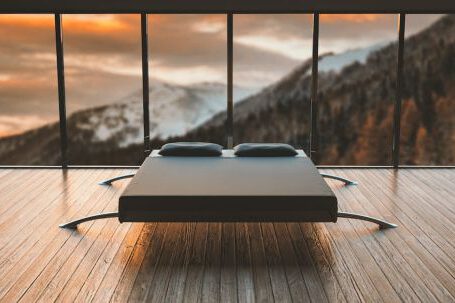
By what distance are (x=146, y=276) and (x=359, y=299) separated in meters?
1.17

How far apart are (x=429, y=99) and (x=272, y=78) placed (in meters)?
1.69

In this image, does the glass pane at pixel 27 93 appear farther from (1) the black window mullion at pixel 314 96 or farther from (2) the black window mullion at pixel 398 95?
(2) the black window mullion at pixel 398 95

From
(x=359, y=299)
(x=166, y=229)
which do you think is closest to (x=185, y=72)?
(x=166, y=229)

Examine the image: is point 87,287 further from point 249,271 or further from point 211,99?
point 211,99

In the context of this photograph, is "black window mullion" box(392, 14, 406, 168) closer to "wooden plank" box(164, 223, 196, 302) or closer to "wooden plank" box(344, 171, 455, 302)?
"wooden plank" box(344, 171, 455, 302)

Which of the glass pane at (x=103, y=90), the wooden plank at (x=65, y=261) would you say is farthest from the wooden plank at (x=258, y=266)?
the glass pane at (x=103, y=90)

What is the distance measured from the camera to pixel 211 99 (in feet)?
20.0

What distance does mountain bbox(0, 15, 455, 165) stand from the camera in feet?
19.8

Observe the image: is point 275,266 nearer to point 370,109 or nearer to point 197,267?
point 197,267

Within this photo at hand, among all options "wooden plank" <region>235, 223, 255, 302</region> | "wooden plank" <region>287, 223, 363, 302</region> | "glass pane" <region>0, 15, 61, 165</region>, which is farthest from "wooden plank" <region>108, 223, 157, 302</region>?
"glass pane" <region>0, 15, 61, 165</region>

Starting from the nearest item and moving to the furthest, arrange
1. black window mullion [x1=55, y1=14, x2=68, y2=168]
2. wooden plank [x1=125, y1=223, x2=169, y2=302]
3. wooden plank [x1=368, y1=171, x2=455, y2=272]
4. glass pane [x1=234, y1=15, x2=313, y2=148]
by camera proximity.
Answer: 1. wooden plank [x1=125, y1=223, x2=169, y2=302]
2. wooden plank [x1=368, y1=171, x2=455, y2=272]
3. black window mullion [x1=55, y1=14, x2=68, y2=168]
4. glass pane [x1=234, y1=15, x2=313, y2=148]

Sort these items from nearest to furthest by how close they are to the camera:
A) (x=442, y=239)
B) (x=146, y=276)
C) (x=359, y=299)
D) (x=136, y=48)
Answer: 1. (x=359, y=299)
2. (x=146, y=276)
3. (x=442, y=239)
4. (x=136, y=48)

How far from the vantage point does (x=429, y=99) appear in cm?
607

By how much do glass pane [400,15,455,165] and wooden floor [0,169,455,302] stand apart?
1.35 meters
